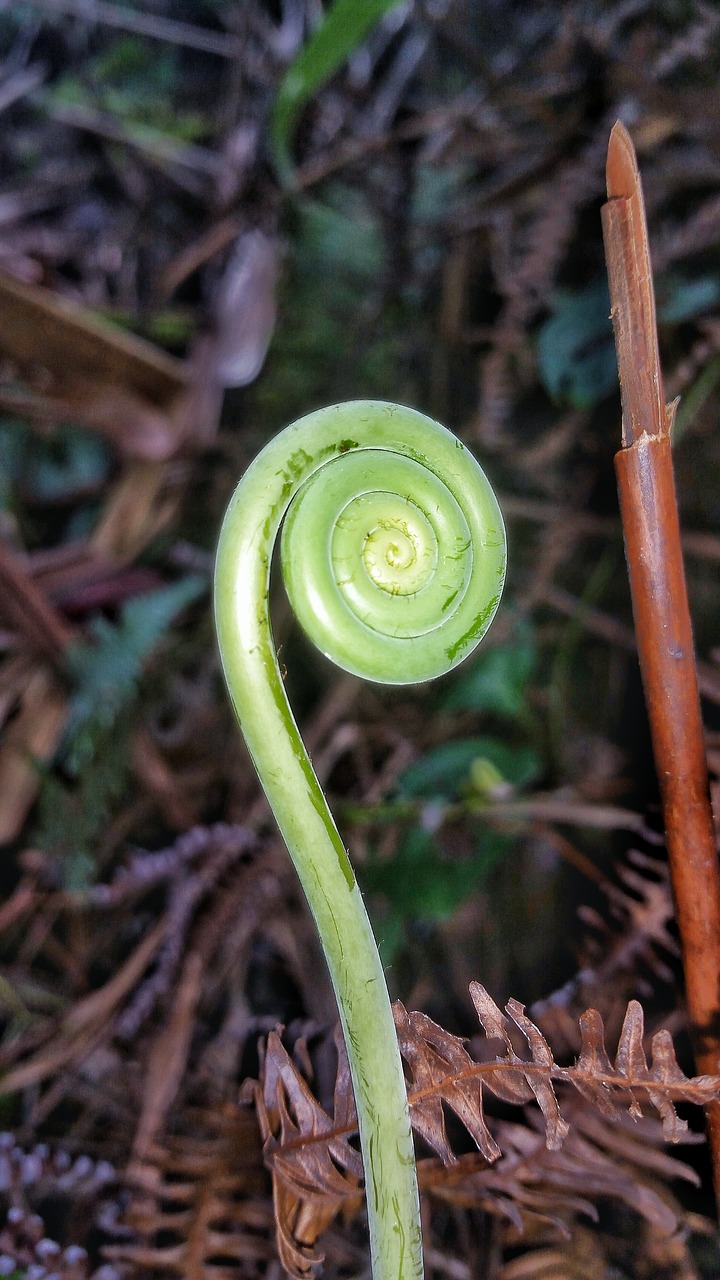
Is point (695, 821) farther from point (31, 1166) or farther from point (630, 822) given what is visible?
point (31, 1166)

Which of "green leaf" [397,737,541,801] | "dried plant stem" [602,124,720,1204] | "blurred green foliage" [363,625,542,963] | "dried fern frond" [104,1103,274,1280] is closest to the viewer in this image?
"dried plant stem" [602,124,720,1204]

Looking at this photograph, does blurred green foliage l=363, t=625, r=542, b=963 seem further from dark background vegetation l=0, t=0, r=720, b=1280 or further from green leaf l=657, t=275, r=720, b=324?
green leaf l=657, t=275, r=720, b=324

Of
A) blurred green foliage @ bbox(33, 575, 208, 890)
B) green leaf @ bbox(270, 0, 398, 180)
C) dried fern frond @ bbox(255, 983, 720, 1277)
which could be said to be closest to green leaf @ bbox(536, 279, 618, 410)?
green leaf @ bbox(270, 0, 398, 180)

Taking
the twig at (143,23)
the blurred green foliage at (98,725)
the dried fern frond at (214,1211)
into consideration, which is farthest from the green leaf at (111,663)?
the twig at (143,23)

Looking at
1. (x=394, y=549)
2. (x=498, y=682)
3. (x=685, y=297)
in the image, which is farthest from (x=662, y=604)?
(x=685, y=297)

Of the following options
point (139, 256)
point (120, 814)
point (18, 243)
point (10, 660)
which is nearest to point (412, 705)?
point (120, 814)

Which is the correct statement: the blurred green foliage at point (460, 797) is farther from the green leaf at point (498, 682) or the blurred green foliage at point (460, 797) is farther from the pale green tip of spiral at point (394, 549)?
the pale green tip of spiral at point (394, 549)
